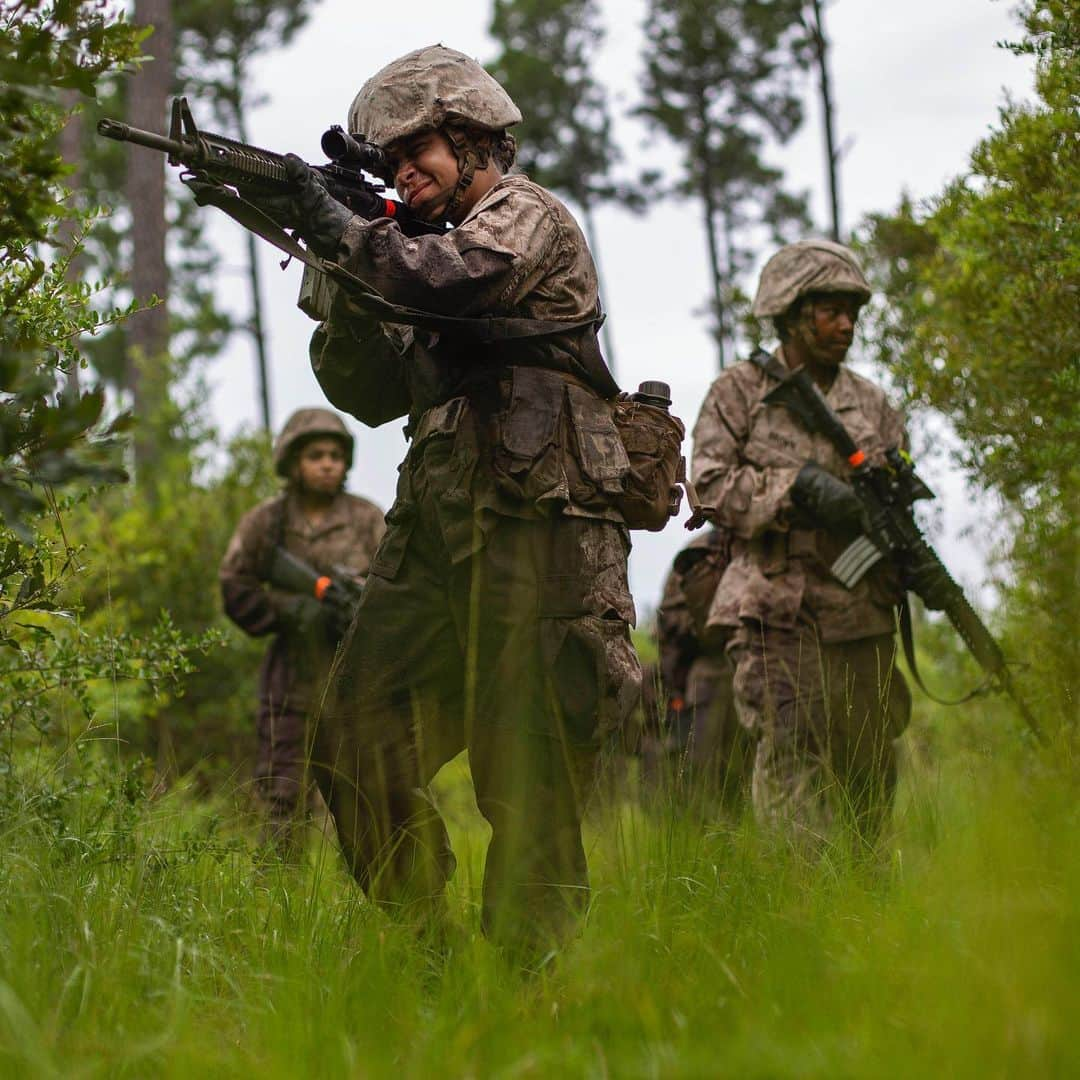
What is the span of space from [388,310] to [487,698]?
0.99m

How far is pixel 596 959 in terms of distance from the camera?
265cm

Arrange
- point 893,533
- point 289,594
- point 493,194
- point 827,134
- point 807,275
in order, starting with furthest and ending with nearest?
point 827,134
point 289,594
point 807,275
point 893,533
point 493,194

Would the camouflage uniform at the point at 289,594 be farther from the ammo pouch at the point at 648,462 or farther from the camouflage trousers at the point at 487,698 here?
the ammo pouch at the point at 648,462

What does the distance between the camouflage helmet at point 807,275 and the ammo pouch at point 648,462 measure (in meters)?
2.03

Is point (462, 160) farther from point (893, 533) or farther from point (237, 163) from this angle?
point (893, 533)

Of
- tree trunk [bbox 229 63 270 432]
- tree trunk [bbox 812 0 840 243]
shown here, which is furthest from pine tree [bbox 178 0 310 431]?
tree trunk [bbox 812 0 840 243]

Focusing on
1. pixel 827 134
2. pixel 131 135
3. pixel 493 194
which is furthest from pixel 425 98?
pixel 827 134

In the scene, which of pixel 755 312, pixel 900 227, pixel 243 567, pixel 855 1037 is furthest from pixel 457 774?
pixel 855 1037

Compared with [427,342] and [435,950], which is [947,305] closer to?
[427,342]

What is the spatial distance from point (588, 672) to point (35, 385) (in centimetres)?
166

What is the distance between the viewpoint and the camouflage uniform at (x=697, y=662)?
640 centimetres

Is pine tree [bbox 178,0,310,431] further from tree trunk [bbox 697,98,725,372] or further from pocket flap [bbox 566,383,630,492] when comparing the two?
pocket flap [bbox 566,383,630,492]

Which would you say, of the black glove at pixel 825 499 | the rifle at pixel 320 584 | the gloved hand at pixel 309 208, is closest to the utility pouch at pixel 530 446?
the gloved hand at pixel 309 208

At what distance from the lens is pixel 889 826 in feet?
14.4
